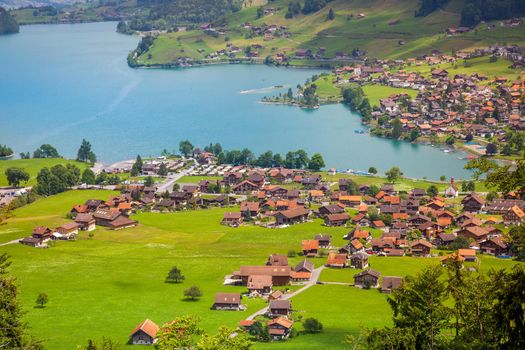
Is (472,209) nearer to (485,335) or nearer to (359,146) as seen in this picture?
(359,146)

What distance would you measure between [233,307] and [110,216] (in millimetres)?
22743

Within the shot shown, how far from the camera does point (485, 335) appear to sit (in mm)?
19750

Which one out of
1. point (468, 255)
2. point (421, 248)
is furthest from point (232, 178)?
point (468, 255)

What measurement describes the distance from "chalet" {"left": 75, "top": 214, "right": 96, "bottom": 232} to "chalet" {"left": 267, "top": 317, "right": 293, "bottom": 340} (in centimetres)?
2686

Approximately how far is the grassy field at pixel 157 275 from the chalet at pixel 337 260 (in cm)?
87

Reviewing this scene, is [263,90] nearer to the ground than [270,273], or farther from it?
nearer to the ground

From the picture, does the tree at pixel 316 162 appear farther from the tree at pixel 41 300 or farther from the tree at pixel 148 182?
the tree at pixel 41 300

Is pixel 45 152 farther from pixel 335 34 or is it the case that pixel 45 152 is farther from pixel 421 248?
pixel 335 34

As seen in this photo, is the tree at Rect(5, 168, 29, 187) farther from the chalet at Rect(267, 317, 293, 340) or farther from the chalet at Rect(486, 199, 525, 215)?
the chalet at Rect(267, 317, 293, 340)

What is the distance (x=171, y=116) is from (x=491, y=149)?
46901 mm

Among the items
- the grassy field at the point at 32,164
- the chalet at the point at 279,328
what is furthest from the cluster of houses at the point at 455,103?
the chalet at the point at 279,328

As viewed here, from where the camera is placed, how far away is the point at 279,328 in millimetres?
38344

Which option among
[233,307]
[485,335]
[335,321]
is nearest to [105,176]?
[233,307]

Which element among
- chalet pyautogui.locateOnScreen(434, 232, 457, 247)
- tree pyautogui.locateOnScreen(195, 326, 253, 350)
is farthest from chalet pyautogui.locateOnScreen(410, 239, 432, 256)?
tree pyautogui.locateOnScreen(195, 326, 253, 350)
